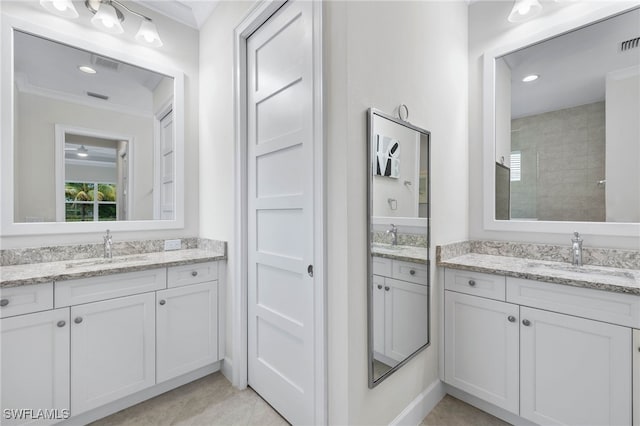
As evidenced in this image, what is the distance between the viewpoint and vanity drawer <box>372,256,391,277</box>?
1397 mm

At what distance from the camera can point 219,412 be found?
1758mm

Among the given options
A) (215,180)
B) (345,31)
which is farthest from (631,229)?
(215,180)

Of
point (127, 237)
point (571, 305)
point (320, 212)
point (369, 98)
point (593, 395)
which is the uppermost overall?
point (369, 98)

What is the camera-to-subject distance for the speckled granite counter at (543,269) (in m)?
1.34

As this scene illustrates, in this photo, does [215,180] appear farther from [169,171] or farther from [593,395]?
[593,395]

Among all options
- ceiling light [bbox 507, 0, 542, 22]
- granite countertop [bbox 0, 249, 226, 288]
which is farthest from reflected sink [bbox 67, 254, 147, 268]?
ceiling light [bbox 507, 0, 542, 22]

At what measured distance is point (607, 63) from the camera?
68.2 inches

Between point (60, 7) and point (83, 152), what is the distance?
0.90 metres

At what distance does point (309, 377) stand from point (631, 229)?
198 cm

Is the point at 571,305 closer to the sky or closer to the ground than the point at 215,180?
closer to the ground

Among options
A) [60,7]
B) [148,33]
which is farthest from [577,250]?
[60,7]

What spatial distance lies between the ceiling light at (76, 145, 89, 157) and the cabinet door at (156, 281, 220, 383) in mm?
1128

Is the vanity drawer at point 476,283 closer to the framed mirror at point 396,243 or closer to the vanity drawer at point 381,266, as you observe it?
the framed mirror at point 396,243

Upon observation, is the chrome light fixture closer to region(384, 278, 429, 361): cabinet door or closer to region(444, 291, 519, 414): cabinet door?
region(384, 278, 429, 361): cabinet door
